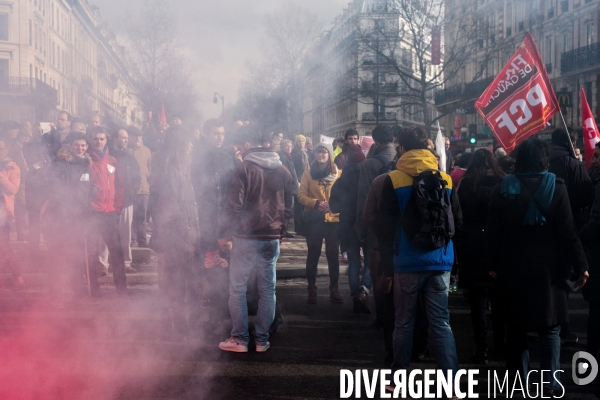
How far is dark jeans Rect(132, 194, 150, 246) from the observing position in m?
10.7

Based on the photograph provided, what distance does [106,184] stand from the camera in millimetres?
7484

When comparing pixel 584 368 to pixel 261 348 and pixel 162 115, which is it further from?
pixel 162 115

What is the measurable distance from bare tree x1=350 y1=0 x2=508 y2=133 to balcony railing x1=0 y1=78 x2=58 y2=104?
3224 mm

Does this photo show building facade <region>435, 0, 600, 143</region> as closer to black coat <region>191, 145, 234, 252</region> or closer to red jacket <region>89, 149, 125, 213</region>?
black coat <region>191, 145, 234, 252</region>

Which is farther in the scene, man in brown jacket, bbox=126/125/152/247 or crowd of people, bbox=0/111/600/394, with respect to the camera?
man in brown jacket, bbox=126/125/152/247

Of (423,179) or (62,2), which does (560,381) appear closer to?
(423,179)

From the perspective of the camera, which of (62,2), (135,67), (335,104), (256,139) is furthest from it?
(335,104)

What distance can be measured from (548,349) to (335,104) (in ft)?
21.7

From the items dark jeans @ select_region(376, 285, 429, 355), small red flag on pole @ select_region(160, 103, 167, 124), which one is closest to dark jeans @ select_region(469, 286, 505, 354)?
dark jeans @ select_region(376, 285, 429, 355)

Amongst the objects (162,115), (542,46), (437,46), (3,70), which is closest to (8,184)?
(162,115)

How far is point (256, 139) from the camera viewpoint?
235 inches

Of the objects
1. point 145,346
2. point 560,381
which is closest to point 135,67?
point 145,346

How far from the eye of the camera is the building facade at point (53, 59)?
14.7 feet

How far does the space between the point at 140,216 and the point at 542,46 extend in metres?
18.6
